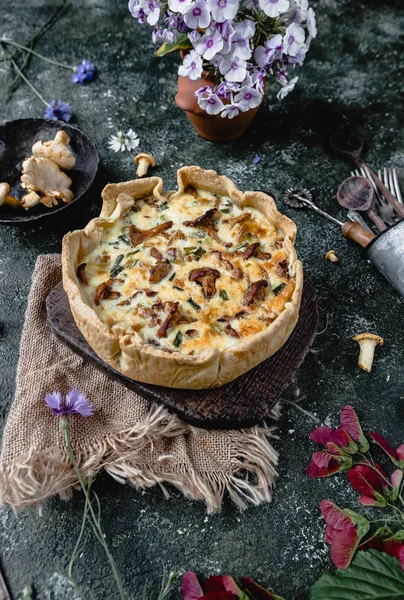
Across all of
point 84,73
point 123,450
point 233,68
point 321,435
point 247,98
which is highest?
point 233,68

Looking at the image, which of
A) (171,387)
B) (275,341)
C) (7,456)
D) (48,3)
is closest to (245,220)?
(275,341)

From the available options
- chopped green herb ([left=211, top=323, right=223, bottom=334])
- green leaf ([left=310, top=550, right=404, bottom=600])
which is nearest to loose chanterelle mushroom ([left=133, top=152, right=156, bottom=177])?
chopped green herb ([left=211, top=323, right=223, bottom=334])

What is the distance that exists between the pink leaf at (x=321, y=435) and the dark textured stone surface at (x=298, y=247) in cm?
8

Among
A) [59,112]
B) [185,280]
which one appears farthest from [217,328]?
[59,112]

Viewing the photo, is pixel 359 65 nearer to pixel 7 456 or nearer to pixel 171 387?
pixel 171 387

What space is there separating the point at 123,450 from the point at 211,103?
1.65 metres

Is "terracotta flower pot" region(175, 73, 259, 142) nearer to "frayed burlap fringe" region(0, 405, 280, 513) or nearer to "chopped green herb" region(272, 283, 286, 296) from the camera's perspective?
"chopped green herb" region(272, 283, 286, 296)

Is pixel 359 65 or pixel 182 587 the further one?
pixel 359 65

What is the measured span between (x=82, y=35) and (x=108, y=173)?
1268 mm

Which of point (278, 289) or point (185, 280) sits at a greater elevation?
point (278, 289)

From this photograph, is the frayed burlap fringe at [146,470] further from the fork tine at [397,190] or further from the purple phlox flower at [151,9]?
the purple phlox flower at [151,9]

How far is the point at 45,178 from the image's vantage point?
2994 millimetres

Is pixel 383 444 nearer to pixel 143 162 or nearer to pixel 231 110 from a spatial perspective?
pixel 231 110

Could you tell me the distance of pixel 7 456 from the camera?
2.30 meters
